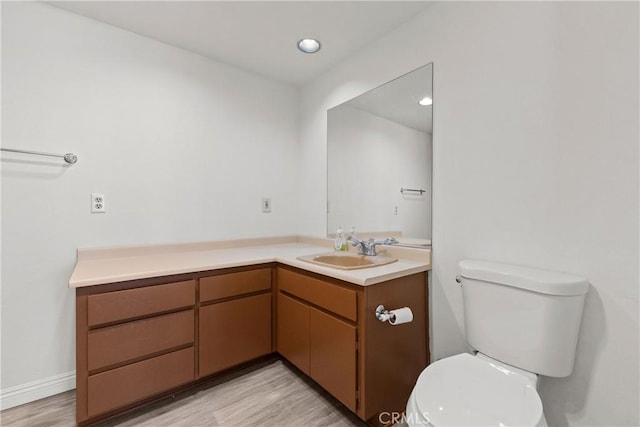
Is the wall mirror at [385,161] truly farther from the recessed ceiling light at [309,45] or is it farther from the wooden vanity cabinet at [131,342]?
the wooden vanity cabinet at [131,342]

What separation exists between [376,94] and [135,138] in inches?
64.0

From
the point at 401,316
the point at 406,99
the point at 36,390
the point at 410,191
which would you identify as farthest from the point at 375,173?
the point at 36,390

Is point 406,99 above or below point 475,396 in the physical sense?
above

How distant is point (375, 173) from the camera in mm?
2014

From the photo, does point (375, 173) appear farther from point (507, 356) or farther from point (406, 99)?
point (507, 356)

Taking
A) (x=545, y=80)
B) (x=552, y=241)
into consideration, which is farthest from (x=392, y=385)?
(x=545, y=80)

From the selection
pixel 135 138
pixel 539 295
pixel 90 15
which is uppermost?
pixel 90 15

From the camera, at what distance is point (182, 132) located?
2.01 m

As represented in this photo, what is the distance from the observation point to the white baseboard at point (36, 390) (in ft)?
4.87

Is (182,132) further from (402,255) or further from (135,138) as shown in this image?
(402,255)

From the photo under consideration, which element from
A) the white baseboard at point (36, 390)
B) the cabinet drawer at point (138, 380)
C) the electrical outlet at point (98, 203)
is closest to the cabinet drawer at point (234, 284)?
the cabinet drawer at point (138, 380)

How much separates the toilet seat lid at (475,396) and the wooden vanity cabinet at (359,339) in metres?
0.30

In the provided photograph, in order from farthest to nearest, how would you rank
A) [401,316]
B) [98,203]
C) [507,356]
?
[98,203]
[401,316]
[507,356]

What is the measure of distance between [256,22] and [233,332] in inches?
74.4
